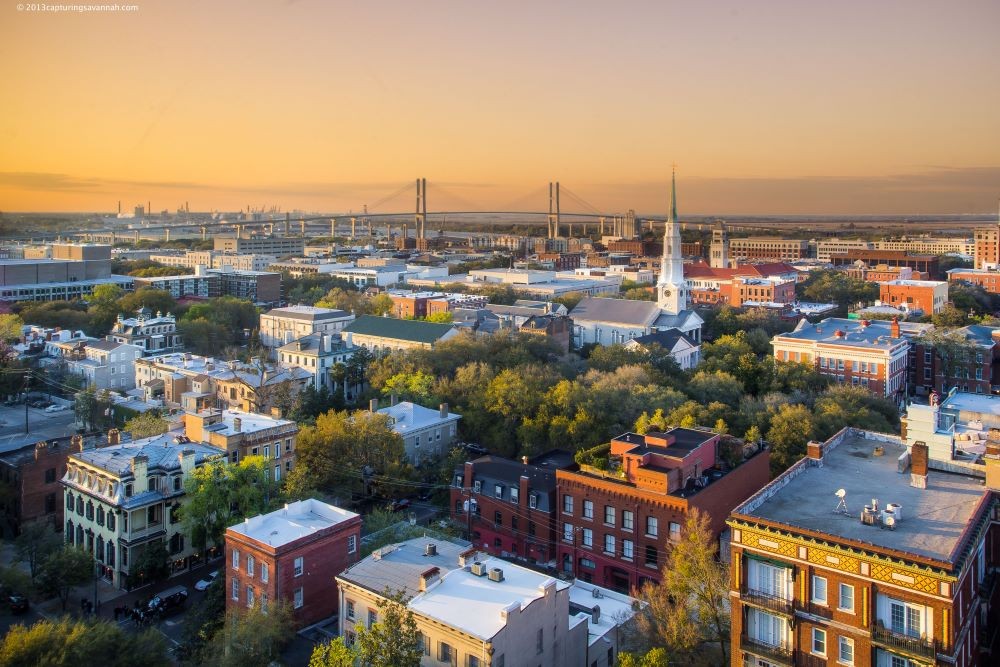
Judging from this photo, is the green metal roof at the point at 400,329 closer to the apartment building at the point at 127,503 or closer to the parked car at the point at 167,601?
the apartment building at the point at 127,503

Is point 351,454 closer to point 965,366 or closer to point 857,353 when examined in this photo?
point 857,353

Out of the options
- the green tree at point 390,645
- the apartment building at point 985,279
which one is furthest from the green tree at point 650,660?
the apartment building at point 985,279

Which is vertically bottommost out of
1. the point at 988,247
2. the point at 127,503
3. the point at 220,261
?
the point at 127,503

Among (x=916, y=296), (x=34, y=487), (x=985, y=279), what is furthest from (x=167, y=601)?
(x=985, y=279)

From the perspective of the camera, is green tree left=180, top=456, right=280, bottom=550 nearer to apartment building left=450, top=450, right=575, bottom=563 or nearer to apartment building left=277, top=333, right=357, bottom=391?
apartment building left=450, top=450, right=575, bottom=563

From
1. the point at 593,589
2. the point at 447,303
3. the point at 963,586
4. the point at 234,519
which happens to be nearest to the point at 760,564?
the point at 963,586

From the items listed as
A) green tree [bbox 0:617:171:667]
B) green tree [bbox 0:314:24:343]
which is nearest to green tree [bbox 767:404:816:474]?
green tree [bbox 0:617:171:667]
